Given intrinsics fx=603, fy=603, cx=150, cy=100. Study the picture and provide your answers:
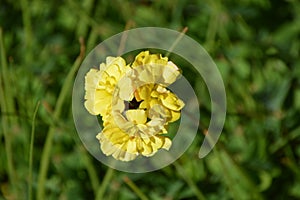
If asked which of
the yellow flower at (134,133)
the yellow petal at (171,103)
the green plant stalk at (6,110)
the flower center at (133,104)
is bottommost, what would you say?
the green plant stalk at (6,110)

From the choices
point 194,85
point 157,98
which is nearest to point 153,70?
point 157,98

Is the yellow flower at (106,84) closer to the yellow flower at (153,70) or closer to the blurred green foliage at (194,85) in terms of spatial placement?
the yellow flower at (153,70)

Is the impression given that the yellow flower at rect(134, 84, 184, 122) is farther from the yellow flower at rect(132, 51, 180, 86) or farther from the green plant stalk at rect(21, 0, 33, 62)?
the green plant stalk at rect(21, 0, 33, 62)

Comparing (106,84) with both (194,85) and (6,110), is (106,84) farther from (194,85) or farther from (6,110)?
(194,85)

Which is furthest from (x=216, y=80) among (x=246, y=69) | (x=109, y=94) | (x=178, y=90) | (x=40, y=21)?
(x=109, y=94)

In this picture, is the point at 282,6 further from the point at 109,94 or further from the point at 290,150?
the point at 109,94

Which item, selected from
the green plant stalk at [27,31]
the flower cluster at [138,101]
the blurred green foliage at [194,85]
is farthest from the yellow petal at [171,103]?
the green plant stalk at [27,31]

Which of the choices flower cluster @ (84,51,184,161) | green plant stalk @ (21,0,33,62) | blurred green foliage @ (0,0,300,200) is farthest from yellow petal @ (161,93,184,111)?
green plant stalk @ (21,0,33,62)
